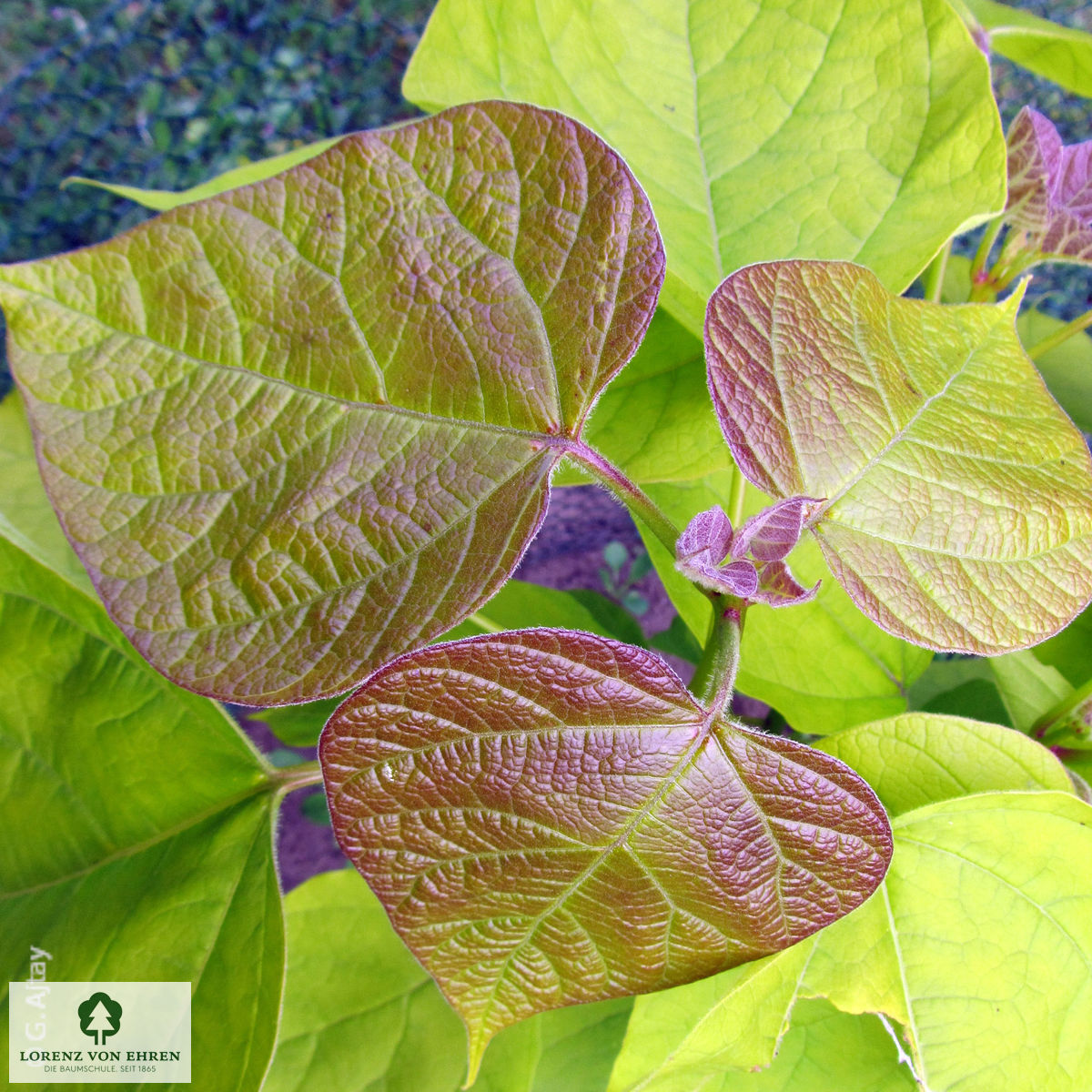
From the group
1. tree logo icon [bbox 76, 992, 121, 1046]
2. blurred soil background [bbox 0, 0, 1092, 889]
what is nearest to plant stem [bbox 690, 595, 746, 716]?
tree logo icon [bbox 76, 992, 121, 1046]

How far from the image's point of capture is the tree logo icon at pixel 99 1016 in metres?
0.32

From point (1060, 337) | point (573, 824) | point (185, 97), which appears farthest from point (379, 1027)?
point (185, 97)

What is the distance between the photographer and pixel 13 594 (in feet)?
1.03

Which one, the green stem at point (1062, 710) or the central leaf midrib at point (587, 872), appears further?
the green stem at point (1062, 710)

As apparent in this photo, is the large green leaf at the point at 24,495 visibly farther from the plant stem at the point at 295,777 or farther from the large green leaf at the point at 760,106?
the large green leaf at the point at 760,106

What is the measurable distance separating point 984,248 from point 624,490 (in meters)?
0.30

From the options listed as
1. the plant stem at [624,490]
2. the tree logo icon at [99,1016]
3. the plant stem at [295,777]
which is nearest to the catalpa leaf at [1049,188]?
the plant stem at [624,490]

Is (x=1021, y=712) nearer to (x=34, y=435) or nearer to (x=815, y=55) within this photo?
(x=815, y=55)

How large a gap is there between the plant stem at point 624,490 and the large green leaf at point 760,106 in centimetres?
9

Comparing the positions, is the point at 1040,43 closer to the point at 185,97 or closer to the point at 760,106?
the point at 760,106

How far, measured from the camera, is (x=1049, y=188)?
1.28 feet

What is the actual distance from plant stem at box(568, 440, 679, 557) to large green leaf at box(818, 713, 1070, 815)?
11 cm

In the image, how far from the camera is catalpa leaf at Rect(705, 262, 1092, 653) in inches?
10.3

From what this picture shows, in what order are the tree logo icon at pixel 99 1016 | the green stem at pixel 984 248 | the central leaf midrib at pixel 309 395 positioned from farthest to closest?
the green stem at pixel 984 248, the tree logo icon at pixel 99 1016, the central leaf midrib at pixel 309 395
